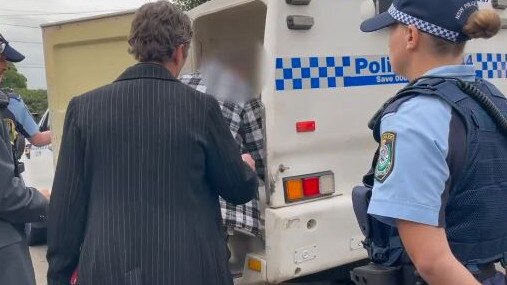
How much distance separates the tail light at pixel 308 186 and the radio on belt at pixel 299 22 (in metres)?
0.71

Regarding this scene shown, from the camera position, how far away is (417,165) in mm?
1386

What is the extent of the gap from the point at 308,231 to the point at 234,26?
62.9 inches

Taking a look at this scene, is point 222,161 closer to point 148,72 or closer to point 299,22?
point 148,72

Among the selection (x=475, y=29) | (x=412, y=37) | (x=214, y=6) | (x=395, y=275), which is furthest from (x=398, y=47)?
(x=214, y=6)

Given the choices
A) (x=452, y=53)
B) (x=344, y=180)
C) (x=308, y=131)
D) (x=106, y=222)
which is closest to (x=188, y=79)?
(x=308, y=131)

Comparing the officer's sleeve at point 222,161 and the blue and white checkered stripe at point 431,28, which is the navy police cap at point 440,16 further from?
the officer's sleeve at point 222,161

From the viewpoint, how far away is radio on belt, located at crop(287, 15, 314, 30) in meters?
2.74

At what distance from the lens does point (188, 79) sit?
3.05 m

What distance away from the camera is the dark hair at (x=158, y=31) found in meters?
2.04

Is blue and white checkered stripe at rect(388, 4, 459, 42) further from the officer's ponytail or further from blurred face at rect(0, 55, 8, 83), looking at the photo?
blurred face at rect(0, 55, 8, 83)

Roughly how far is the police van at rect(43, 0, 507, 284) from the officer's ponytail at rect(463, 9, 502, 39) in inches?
50.8

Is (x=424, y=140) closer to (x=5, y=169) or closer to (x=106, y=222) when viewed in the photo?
(x=106, y=222)

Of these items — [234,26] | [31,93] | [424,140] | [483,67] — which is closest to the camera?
[424,140]

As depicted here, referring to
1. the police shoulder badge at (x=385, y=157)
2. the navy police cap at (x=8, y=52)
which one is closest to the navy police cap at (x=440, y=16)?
the police shoulder badge at (x=385, y=157)
